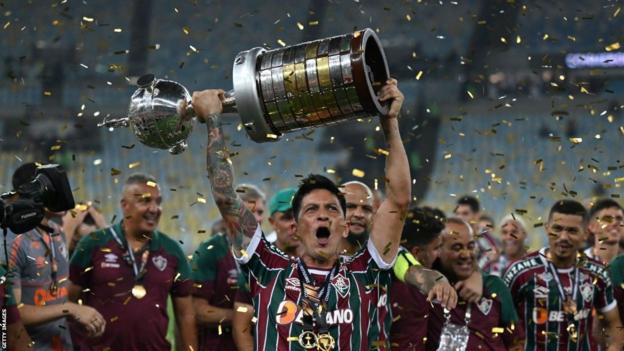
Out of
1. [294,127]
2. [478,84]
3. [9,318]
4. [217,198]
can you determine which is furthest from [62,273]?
[478,84]

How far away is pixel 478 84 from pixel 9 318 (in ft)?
32.0

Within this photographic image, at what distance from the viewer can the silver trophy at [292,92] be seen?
12.2 feet

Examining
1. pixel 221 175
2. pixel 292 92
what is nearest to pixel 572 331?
pixel 221 175

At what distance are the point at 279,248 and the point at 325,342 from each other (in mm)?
1827

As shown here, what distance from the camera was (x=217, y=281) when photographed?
19.9 ft

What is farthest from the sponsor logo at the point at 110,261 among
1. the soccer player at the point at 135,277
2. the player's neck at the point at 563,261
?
the player's neck at the point at 563,261

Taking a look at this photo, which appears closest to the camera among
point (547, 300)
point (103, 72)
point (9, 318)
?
point (9, 318)

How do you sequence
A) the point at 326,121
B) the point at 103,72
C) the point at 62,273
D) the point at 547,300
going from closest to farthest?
the point at 326,121 < the point at 62,273 < the point at 547,300 < the point at 103,72

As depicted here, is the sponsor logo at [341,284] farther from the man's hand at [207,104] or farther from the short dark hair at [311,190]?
the man's hand at [207,104]

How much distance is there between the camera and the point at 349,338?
13.4 ft

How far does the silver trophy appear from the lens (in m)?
3.73

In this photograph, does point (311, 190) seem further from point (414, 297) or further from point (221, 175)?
→ point (414, 297)

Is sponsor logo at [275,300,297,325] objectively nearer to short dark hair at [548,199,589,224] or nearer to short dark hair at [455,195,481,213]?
short dark hair at [548,199,589,224]

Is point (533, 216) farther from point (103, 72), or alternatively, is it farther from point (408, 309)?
point (408, 309)
